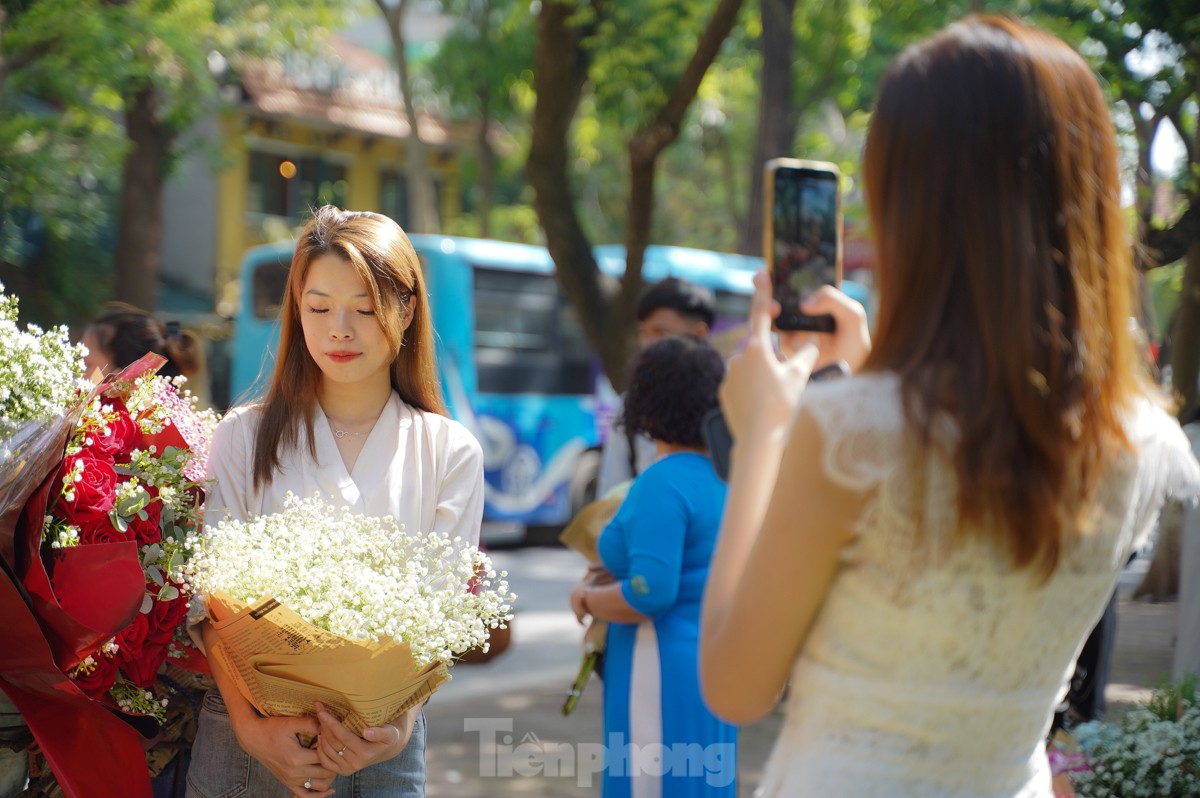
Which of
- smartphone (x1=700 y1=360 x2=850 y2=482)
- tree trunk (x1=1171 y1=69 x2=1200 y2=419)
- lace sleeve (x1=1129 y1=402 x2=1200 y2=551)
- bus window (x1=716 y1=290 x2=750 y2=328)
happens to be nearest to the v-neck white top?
smartphone (x1=700 y1=360 x2=850 y2=482)

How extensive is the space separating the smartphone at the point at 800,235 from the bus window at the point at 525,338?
1213cm

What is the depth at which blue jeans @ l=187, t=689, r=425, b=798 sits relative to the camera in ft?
7.88

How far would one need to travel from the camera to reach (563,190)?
7.05 meters

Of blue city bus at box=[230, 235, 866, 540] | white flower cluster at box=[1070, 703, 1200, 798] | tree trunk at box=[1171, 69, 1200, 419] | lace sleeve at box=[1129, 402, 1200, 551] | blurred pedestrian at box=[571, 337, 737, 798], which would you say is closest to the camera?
lace sleeve at box=[1129, 402, 1200, 551]

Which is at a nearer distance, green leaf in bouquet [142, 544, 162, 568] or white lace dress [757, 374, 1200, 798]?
white lace dress [757, 374, 1200, 798]

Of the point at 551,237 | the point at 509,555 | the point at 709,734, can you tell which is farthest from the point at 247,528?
the point at 509,555

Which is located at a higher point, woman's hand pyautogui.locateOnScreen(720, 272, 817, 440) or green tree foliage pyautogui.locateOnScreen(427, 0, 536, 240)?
green tree foliage pyautogui.locateOnScreen(427, 0, 536, 240)

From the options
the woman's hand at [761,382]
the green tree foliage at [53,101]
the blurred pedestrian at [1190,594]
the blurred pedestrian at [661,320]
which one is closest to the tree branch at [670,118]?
the blurred pedestrian at [661,320]

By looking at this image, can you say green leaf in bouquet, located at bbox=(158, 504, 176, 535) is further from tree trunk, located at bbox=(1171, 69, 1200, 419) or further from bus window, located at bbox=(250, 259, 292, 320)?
bus window, located at bbox=(250, 259, 292, 320)

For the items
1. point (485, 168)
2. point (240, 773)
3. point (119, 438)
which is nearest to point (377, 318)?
point (119, 438)

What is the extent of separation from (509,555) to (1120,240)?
12.6 meters

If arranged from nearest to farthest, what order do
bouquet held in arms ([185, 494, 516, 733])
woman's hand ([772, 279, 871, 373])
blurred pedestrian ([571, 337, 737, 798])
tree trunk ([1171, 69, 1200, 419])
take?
woman's hand ([772, 279, 871, 373]) → bouquet held in arms ([185, 494, 516, 733]) → blurred pedestrian ([571, 337, 737, 798]) → tree trunk ([1171, 69, 1200, 419])

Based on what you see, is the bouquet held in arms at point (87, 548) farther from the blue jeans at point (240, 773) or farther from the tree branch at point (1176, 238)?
the tree branch at point (1176, 238)

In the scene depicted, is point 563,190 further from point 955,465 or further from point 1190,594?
point 955,465
